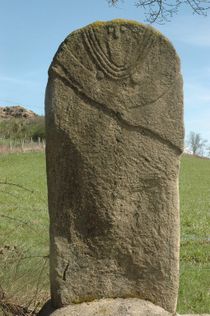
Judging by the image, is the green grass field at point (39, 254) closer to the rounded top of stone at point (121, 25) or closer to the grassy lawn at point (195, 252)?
the grassy lawn at point (195, 252)

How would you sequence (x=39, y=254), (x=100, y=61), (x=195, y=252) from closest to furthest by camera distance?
1. (x=100, y=61)
2. (x=39, y=254)
3. (x=195, y=252)

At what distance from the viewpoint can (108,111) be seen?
4453mm

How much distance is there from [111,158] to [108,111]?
36 centimetres

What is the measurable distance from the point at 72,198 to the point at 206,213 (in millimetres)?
13251

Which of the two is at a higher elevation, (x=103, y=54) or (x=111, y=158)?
(x=103, y=54)

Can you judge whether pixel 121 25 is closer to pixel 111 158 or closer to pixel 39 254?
pixel 111 158

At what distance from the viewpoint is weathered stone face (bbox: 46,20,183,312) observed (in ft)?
14.4

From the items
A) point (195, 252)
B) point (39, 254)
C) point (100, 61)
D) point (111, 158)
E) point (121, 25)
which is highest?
point (121, 25)

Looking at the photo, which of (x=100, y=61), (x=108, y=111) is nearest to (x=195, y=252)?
(x=108, y=111)

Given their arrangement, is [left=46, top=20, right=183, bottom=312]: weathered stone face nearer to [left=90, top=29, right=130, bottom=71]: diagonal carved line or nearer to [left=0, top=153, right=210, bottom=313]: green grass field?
[left=90, top=29, right=130, bottom=71]: diagonal carved line

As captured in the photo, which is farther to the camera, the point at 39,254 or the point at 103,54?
the point at 39,254

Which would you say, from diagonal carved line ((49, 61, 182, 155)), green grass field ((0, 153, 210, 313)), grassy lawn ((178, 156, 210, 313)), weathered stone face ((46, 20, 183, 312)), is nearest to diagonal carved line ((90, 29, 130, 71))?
weathered stone face ((46, 20, 183, 312))

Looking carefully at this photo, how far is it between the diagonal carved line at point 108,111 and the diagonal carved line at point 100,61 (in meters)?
0.23

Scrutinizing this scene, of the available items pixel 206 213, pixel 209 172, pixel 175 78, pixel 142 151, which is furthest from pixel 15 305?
pixel 209 172
